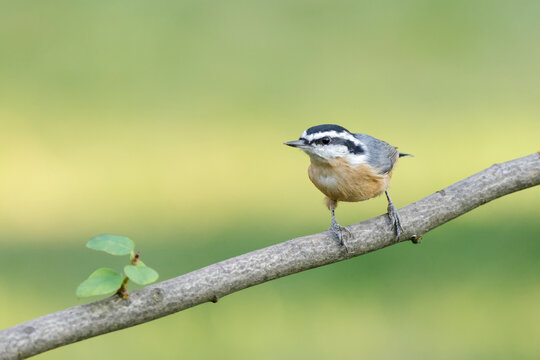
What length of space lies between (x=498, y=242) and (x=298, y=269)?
3.42 m

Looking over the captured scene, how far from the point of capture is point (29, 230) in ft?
20.0

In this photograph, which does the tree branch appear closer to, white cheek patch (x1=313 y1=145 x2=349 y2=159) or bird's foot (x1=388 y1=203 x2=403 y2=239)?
bird's foot (x1=388 y1=203 x2=403 y2=239)

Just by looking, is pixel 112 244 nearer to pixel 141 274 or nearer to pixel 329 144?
pixel 141 274

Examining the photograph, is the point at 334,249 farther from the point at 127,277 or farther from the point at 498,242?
the point at 498,242

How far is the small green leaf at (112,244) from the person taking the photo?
6.64ft

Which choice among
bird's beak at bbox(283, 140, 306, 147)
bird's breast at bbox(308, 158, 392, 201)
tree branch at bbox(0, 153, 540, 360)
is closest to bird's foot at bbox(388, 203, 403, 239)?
tree branch at bbox(0, 153, 540, 360)

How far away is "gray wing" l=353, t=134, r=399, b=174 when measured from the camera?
3260mm

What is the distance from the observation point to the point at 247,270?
2.43 m

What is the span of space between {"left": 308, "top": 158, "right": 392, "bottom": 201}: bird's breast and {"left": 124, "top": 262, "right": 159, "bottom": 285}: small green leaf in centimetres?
123

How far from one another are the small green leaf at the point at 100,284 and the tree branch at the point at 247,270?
0.14 meters

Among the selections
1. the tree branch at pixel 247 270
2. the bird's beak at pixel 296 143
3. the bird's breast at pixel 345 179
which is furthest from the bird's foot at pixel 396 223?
the bird's beak at pixel 296 143

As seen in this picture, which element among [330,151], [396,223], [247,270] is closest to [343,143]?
[330,151]

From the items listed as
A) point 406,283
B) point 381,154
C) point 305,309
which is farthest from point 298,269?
point 406,283

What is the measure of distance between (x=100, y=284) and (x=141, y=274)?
114mm
